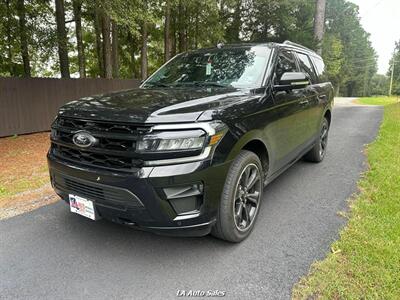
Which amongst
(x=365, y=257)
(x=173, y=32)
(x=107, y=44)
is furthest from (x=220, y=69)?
(x=173, y=32)

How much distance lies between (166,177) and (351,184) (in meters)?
3.22

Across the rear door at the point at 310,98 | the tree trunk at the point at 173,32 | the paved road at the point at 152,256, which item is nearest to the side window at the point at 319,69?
the rear door at the point at 310,98

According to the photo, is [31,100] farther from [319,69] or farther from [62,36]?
[319,69]

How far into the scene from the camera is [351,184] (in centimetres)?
426

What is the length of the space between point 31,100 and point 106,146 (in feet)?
27.3

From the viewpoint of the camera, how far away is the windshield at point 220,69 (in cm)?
322

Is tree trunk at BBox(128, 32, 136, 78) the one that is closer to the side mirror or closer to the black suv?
the side mirror

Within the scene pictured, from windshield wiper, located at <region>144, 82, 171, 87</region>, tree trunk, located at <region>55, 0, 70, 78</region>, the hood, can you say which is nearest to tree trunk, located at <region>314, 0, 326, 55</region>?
tree trunk, located at <region>55, 0, 70, 78</region>

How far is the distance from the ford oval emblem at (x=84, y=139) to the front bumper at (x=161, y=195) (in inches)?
7.6

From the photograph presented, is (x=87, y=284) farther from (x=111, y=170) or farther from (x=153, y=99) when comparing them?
(x=153, y=99)

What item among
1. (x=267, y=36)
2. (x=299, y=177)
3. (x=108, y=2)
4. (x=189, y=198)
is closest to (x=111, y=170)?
(x=189, y=198)

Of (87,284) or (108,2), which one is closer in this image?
(87,284)

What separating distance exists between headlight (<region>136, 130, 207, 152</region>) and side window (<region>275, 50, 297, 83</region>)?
1.50m

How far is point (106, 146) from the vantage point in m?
2.31
